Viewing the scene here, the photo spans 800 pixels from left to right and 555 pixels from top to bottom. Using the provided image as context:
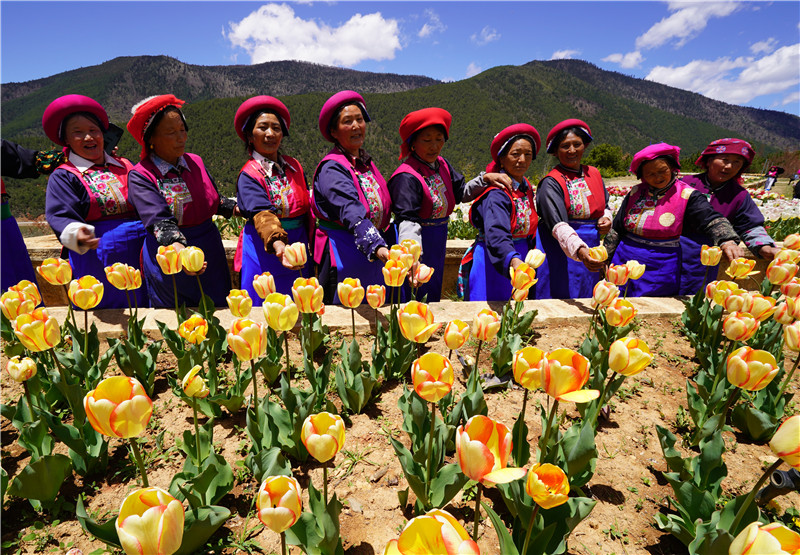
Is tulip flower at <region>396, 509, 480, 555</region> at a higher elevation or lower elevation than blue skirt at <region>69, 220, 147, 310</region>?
lower

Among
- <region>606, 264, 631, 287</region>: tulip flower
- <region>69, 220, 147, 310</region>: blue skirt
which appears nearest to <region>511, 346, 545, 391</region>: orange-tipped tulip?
<region>606, 264, 631, 287</region>: tulip flower

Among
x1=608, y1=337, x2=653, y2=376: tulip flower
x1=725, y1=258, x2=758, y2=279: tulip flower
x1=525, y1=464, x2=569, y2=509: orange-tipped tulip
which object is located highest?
x1=725, y1=258, x2=758, y2=279: tulip flower

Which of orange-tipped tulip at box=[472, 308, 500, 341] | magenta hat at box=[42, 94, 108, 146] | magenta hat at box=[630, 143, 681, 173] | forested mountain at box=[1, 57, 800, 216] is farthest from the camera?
forested mountain at box=[1, 57, 800, 216]

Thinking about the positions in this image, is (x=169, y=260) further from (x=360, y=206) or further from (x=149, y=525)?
(x=149, y=525)

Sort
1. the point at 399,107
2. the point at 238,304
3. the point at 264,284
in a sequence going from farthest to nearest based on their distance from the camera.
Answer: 1. the point at 399,107
2. the point at 264,284
3. the point at 238,304

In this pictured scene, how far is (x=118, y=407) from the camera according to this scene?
92 centimetres

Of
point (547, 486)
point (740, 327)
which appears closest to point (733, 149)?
point (740, 327)

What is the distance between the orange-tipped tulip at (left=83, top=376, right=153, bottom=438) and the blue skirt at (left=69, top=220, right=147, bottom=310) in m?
2.36

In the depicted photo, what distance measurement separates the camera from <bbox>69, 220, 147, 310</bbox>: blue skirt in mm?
2936

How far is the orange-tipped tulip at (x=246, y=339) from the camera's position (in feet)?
4.21

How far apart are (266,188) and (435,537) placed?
275 cm

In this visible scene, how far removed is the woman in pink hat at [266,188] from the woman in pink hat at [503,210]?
1.42 metres

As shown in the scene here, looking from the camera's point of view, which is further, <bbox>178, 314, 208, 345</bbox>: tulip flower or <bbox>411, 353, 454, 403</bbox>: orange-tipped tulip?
<bbox>178, 314, 208, 345</bbox>: tulip flower

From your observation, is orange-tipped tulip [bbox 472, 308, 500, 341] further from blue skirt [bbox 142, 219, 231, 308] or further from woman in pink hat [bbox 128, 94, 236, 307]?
blue skirt [bbox 142, 219, 231, 308]
